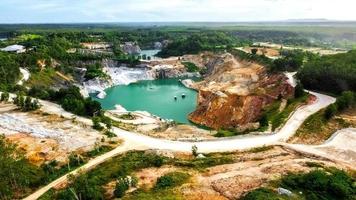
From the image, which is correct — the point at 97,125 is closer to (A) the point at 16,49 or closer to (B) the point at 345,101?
(B) the point at 345,101

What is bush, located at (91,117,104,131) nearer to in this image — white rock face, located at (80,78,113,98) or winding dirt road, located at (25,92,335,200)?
winding dirt road, located at (25,92,335,200)

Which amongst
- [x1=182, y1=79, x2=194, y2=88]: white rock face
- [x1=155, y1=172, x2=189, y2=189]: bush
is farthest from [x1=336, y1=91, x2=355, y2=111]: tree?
[x1=182, y1=79, x2=194, y2=88]: white rock face

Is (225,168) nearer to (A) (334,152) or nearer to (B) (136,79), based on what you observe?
(A) (334,152)

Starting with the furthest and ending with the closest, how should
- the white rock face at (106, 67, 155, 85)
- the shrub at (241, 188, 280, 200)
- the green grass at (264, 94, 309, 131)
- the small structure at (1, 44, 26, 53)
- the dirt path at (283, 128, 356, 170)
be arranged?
the white rock face at (106, 67, 155, 85) < the small structure at (1, 44, 26, 53) < the green grass at (264, 94, 309, 131) < the dirt path at (283, 128, 356, 170) < the shrub at (241, 188, 280, 200)

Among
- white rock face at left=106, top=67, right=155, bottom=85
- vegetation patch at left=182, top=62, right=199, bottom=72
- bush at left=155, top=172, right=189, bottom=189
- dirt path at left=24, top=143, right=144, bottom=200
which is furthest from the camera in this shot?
vegetation patch at left=182, top=62, right=199, bottom=72

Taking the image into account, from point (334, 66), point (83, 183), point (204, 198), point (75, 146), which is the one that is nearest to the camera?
point (204, 198)

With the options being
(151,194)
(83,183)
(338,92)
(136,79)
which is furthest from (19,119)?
(136,79)

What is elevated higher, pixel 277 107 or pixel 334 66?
pixel 334 66
